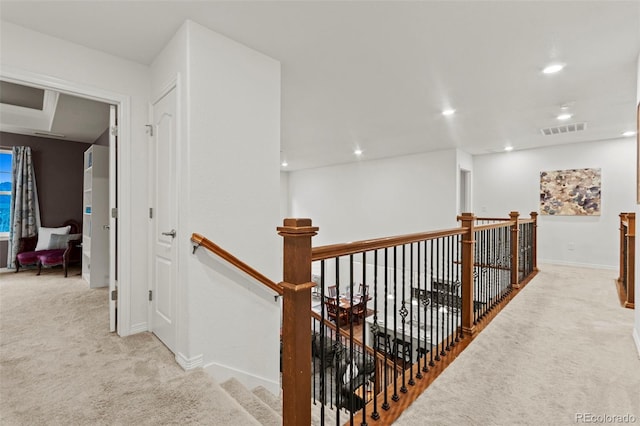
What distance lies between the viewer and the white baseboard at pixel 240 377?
7.20ft

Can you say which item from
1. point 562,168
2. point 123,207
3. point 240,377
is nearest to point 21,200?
point 123,207

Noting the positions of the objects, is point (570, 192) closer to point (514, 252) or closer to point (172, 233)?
point (514, 252)

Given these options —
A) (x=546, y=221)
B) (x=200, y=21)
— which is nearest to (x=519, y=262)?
(x=546, y=221)

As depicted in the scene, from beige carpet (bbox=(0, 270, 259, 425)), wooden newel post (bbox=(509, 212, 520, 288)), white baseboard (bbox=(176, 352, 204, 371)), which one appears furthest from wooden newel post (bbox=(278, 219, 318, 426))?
wooden newel post (bbox=(509, 212, 520, 288))

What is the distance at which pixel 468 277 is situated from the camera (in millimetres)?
2600

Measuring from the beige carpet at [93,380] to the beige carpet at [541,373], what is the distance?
48.2 inches

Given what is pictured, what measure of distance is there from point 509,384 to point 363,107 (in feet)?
11.0

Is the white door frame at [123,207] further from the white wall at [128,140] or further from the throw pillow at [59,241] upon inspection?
the throw pillow at [59,241]

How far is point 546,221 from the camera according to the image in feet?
21.1

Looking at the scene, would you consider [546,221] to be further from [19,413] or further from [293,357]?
[19,413]

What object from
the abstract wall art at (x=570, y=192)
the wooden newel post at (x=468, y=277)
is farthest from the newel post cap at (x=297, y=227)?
the abstract wall art at (x=570, y=192)

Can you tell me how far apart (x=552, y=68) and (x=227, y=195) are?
3.25 metres

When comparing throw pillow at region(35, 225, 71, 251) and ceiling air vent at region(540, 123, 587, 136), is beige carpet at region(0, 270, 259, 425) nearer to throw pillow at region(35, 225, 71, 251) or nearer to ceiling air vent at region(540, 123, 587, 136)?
throw pillow at region(35, 225, 71, 251)

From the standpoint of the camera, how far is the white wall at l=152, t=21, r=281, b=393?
2.15 meters
